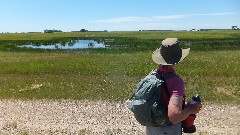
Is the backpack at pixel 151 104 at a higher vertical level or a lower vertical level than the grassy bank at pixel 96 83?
higher

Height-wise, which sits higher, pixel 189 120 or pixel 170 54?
pixel 170 54

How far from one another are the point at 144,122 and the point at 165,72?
1.96 ft

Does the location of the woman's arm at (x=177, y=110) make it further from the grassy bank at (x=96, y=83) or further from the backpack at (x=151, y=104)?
the grassy bank at (x=96, y=83)

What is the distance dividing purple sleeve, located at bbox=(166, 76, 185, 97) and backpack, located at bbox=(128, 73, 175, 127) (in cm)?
6

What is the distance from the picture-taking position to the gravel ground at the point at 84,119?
11672 millimetres

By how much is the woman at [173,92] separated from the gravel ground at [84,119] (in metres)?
7.06

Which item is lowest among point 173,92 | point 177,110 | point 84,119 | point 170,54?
point 84,119

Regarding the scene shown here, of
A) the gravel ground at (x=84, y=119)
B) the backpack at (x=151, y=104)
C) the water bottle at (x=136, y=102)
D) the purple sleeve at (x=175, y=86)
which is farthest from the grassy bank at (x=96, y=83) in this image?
the purple sleeve at (x=175, y=86)

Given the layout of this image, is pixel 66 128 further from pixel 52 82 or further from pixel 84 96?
pixel 52 82

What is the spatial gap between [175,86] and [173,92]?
7cm

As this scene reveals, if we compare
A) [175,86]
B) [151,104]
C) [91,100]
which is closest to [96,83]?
[91,100]

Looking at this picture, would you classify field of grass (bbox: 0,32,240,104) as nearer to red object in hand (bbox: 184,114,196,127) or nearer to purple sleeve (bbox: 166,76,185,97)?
red object in hand (bbox: 184,114,196,127)

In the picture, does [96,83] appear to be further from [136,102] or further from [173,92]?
[173,92]

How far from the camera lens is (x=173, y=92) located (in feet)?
13.0
